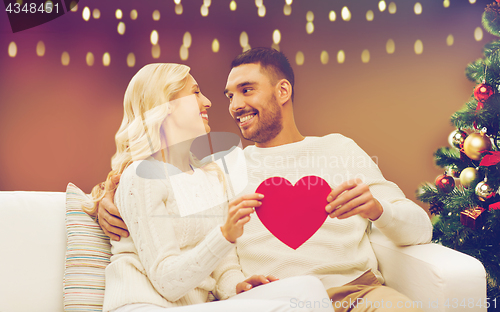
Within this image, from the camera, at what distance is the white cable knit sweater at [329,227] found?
48.1 inches

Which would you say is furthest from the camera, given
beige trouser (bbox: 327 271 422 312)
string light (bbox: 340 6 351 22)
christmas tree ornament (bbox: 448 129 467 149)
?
string light (bbox: 340 6 351 22)

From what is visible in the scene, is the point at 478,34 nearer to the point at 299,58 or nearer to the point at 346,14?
the point at 346,14

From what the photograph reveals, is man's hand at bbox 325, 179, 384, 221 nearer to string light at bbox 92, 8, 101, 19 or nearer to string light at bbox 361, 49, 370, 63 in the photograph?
string light at bbox 361, 49, 370, 63

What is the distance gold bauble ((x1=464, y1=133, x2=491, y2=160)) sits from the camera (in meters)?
1.64

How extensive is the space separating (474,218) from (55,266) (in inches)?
67.9

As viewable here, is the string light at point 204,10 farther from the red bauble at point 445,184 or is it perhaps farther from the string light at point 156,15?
the red bauble at point 445,184

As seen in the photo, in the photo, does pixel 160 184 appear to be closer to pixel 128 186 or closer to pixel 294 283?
pixel 128 186

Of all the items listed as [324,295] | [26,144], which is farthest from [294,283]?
[26,144]

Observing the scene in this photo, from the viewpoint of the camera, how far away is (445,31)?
2.70 metres

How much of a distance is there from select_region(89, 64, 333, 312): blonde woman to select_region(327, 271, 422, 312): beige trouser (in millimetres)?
228

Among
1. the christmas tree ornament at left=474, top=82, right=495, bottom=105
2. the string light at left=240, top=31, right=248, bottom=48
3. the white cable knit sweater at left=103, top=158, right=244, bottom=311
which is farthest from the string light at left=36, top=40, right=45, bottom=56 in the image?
the christmas tree ornament at left=474, top=82, right=495, bottom=105

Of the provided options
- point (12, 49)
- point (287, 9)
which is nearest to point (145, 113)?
point (287, 9)

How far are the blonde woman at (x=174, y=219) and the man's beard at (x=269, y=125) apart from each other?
261mm

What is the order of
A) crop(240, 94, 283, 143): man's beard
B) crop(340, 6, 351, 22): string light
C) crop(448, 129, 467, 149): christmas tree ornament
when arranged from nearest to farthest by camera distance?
1. crop(240, 94, 283, 143): man's beard
2. crop(448, 129, 467, 149): christmas tree ornament
3. crop(340, 6, 351, 22): string light
